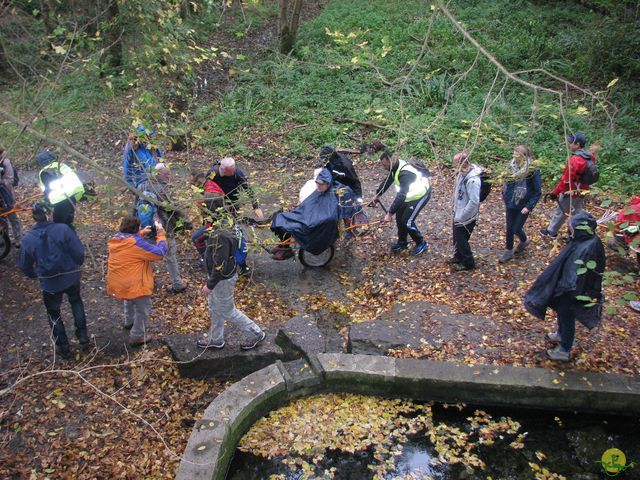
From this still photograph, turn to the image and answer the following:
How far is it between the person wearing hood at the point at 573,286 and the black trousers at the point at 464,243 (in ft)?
5.58

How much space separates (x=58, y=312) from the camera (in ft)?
19.8

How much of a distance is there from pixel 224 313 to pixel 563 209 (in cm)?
534

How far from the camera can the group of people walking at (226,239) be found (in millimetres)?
5234

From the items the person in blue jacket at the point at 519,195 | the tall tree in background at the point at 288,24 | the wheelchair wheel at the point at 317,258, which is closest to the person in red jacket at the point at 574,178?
the person in blue jacket at the point at 519,195

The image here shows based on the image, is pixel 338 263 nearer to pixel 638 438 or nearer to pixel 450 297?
pixel 450 297

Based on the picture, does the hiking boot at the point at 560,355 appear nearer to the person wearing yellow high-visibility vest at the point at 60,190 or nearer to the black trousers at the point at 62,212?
the person wearing yellow high-visibility vest at the point at 60,190

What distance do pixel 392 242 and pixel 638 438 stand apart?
Result: 14.6ft

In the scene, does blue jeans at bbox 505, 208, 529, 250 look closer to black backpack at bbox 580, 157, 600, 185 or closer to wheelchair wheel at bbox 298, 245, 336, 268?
black backpack at bbox 580, 157, 600, 185

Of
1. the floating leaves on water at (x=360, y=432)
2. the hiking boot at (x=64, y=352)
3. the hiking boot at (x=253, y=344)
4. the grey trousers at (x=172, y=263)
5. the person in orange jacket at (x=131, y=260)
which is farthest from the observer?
the grey trousers at (x=172, y=263)

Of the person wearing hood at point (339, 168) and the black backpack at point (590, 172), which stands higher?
the person wearing hood at point (339, 168)

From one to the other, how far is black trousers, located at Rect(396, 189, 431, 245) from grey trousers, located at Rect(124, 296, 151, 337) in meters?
3.87

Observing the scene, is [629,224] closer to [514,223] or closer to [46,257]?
[514,223]

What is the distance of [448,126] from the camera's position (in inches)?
469

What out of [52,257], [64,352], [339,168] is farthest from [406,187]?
[64,352]
